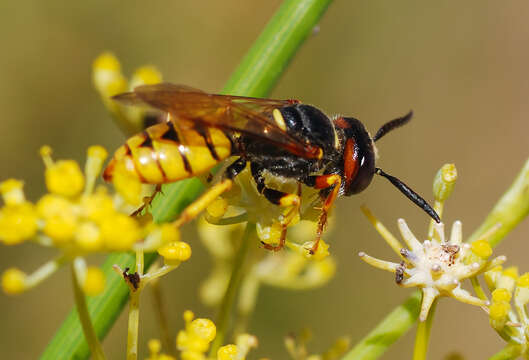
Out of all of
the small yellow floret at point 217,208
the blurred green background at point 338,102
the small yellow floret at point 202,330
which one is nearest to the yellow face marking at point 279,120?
the small yellow floret at point 217,208

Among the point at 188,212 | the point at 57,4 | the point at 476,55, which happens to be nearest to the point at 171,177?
the point at 188,212

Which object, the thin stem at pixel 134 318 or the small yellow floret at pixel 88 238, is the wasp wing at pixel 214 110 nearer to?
the thin stem at pixel 134 318

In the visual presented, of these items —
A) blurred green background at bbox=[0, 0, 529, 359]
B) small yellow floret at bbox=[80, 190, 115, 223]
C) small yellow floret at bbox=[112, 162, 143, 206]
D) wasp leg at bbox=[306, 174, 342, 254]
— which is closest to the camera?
small yellow floret at bbox=[80, 190, 115, 223]

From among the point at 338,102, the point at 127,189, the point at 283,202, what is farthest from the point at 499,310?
the point at 338,102

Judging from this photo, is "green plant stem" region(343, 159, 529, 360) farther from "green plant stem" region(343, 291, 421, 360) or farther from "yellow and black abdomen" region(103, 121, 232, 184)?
"yellow and black abdomen" region(103, 121, 232, 184)

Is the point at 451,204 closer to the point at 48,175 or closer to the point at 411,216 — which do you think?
the point at 411,216

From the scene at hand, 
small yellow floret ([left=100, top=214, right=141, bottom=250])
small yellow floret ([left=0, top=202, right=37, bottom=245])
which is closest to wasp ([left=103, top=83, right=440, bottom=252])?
small yellow floret ([left=100, top=214, right=141, bottom=250])
